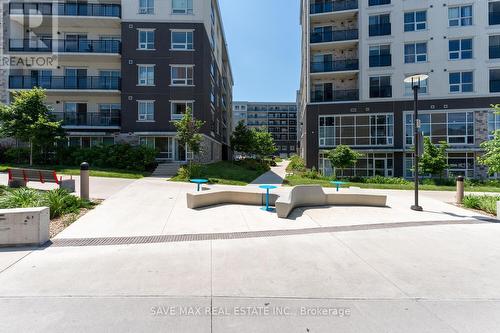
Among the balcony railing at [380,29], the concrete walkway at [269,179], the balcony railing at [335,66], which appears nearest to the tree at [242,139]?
the concrete walkway at [269,179]

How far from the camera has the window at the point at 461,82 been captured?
26.5 meters

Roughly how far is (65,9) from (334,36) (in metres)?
27.0

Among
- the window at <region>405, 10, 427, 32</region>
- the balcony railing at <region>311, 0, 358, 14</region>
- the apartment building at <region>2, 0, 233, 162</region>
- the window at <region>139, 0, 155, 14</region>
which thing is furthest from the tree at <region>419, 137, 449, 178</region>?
the window at <region>139, 0, 155, 14</region>

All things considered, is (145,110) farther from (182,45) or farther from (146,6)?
(146,6)

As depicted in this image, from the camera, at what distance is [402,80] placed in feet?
89.4

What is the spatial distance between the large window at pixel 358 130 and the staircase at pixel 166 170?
1531 cm

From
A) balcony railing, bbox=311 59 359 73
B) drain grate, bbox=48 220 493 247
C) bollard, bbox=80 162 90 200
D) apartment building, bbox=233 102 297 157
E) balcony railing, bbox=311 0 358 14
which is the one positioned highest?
apartment building, bbox=233 102 297 157

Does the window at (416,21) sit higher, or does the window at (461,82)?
the window at (416,21)

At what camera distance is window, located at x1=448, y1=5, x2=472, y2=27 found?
26692mm

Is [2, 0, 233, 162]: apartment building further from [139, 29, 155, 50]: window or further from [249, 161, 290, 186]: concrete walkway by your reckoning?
[249, 161, 290, 186]: concrete walkway

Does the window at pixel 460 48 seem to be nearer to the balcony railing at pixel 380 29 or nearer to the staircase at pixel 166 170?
the balcony railing at pixel 380 29

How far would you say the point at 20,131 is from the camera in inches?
795

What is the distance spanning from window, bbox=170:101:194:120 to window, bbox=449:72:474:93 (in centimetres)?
2539

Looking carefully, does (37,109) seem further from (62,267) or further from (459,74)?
(459,74)
